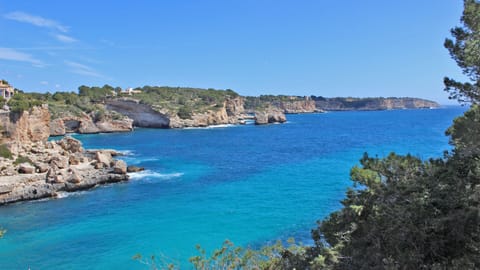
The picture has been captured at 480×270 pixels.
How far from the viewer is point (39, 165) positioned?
103 ft

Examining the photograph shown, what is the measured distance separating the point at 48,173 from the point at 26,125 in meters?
14.5

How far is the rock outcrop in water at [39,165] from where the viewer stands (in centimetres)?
2686

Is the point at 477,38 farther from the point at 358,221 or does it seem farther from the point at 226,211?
the point at 226,211

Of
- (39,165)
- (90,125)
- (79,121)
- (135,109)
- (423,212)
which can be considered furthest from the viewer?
(135,109)

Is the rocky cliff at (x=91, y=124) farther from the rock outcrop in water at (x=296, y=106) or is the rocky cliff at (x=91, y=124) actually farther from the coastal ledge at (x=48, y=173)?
the rock outcrop in water at (x=296, y=106)

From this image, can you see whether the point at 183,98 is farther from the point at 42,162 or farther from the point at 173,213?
the point at 173,213

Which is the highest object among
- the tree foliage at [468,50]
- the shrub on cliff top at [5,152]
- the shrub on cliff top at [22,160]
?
the tree foliage at [468,50]

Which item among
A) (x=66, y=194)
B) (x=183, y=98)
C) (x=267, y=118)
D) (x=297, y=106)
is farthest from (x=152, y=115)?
(x=297, y=106)

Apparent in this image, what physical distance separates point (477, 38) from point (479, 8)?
1.95ft

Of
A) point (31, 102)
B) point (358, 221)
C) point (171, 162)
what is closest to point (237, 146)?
point (171, 162)

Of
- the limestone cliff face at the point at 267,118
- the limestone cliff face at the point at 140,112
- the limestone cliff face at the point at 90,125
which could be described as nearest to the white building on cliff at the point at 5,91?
the limestone cliff face at the point at 90,125

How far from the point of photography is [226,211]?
75.6 feet

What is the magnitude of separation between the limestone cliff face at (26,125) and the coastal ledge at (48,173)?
1.57 metres

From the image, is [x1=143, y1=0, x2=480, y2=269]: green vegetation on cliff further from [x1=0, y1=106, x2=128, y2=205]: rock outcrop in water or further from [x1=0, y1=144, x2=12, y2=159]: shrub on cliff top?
[x1=0, y1=144, x2=12, y2=159]: shrub on cliff top
